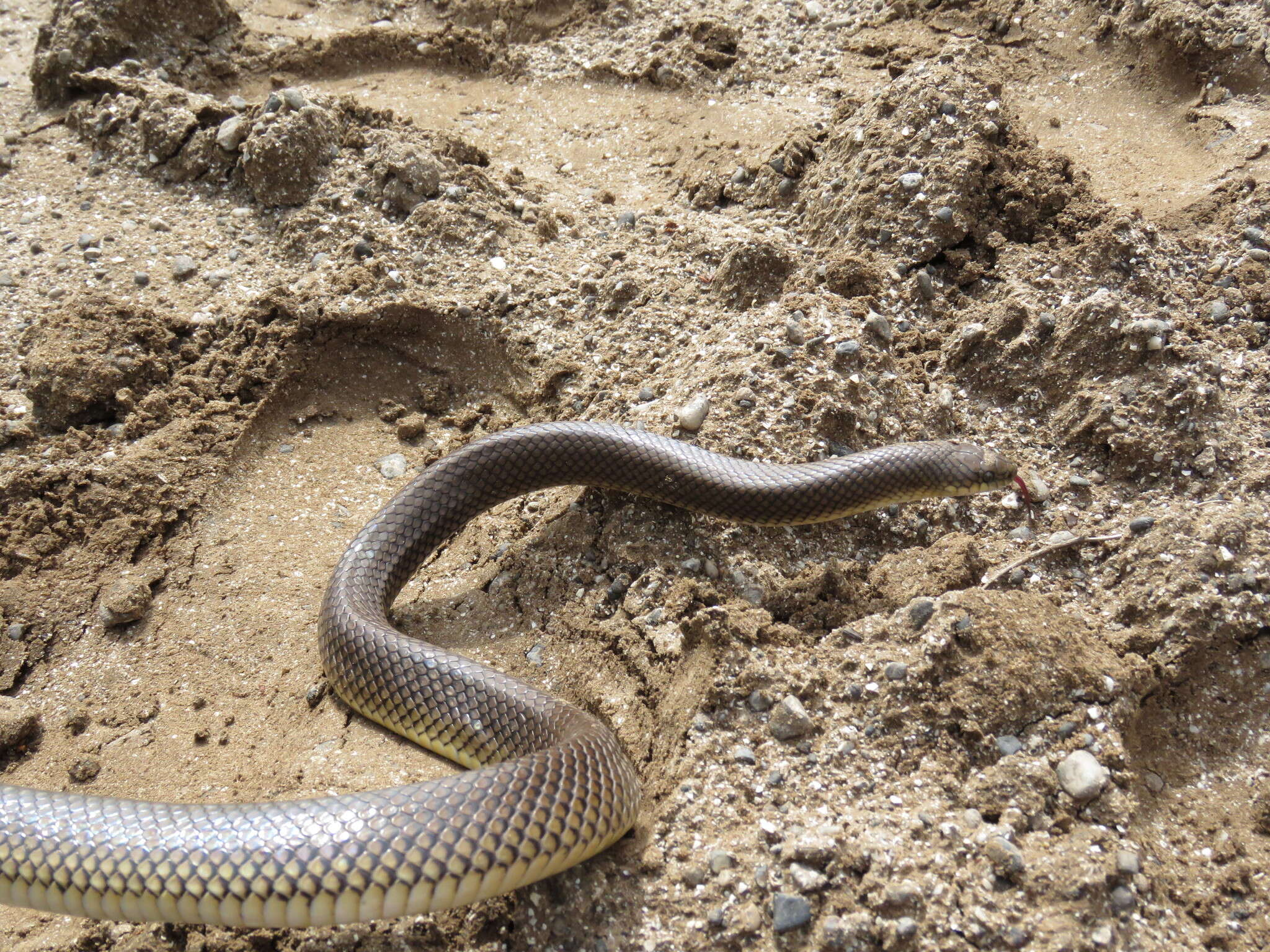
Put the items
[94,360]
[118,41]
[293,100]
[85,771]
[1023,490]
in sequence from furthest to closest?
[118,41] → [293,100] → [94,360] → [1023,490] → [85,771]

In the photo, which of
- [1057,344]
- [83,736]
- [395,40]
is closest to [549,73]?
[395,40]

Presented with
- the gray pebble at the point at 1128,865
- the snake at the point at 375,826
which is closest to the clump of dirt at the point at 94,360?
the snake at the point at 375,826

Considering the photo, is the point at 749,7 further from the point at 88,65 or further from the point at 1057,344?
the point at 88,65

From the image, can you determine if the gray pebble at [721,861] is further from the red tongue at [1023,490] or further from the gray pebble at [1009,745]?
the red tongue at [1023,490]

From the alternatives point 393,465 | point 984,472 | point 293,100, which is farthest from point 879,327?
point 293,100

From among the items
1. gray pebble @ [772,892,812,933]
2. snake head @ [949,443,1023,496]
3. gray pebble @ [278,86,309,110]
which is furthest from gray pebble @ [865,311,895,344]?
gray pebble @ [278,86,309,110]

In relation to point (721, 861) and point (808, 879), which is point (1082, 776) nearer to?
point (808, 879)
